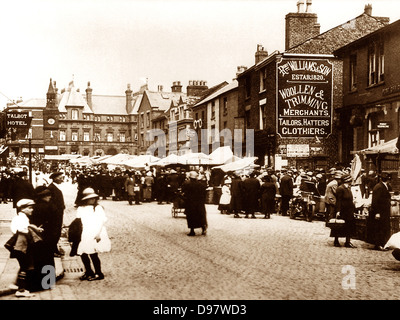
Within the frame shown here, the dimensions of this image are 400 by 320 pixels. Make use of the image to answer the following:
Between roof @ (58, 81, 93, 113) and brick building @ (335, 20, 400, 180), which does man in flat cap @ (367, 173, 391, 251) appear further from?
roof @ (58, 81, 93, 113)

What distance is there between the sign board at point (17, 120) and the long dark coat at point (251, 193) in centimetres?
915

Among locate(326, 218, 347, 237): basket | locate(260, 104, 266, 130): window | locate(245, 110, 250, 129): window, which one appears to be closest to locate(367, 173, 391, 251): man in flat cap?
locate(326, 218, 347, 237): basket

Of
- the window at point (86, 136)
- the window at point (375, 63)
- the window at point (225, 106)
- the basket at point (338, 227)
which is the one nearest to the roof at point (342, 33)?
the window at point (375, 63)

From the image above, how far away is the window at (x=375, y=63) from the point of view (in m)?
22.9

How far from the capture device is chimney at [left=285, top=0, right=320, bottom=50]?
109 ft

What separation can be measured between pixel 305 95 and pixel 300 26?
21.6ft

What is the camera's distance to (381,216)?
12.9 metres

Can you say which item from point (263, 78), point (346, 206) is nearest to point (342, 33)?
point (263, 78)

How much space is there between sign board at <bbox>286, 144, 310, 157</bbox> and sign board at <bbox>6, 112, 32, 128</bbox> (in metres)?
18.0

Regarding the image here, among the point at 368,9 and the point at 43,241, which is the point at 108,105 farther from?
the point at 43,241

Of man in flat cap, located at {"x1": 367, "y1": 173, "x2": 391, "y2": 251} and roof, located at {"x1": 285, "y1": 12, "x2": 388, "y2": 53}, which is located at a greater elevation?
roof, located at {"x1": 285, "y1": 12, "x2": 388, "y2": 53}

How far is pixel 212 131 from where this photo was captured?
47438 mm
